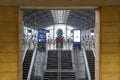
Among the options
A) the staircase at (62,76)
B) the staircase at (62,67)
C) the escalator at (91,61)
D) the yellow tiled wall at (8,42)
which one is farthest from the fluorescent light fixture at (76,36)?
the yellow tiled wall at (8,42)

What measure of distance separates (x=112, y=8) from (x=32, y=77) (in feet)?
35.7

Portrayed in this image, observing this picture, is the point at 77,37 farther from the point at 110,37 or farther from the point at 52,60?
the point at 110,37

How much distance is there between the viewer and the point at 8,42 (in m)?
11.0

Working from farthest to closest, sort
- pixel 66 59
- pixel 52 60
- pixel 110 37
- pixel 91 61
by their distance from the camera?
pixel 66 59 < pixel 52 60 < pixel 91 61 < pixel 110 37

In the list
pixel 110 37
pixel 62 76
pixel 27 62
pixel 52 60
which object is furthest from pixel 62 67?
pixel 110 37

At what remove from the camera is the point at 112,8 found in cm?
1099

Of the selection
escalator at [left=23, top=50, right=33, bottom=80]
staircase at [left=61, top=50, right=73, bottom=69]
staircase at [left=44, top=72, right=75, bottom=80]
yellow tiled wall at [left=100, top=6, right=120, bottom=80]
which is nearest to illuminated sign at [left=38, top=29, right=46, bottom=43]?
staircase at [left=61, top=50, right=73, bottom=69]

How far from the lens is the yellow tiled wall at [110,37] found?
35.8 ft

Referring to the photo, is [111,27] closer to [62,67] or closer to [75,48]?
[62,67]

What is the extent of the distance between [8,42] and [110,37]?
378cm

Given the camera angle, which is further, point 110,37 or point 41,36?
→ point 41,36

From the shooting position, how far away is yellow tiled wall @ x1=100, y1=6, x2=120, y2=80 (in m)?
10.9

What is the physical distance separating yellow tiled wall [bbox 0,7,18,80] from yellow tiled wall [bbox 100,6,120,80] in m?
3.18

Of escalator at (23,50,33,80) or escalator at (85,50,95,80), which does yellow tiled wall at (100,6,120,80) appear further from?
escalator at (23,50,33,80)
